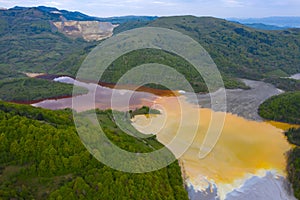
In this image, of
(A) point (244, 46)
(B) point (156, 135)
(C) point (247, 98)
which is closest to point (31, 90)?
(B) point (156, 135)

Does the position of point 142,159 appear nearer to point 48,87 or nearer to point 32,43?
point 48,87

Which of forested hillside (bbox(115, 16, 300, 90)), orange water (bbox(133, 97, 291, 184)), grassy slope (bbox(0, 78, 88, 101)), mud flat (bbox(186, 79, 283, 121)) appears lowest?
grassy slope (bbox(0, 78, 88, 101))

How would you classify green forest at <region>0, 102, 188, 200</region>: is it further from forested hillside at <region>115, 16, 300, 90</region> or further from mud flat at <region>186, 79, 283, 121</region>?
forested hillside at <region>115, 16, 300, 90</region>

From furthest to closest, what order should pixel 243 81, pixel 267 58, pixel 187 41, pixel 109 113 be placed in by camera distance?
pixel 267 58 < pixel 187 41 < pixel 243 81 < pixel 109 113

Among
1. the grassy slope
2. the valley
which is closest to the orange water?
the valley

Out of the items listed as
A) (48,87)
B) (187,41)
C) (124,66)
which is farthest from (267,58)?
(48,87)

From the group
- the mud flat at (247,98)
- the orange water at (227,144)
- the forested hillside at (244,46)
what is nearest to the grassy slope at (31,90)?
the orange water at (227,144)

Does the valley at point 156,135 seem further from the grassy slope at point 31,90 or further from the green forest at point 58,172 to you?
the grassy slope at point 31,90

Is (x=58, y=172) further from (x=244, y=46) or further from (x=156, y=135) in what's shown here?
(x=244, y=46)
